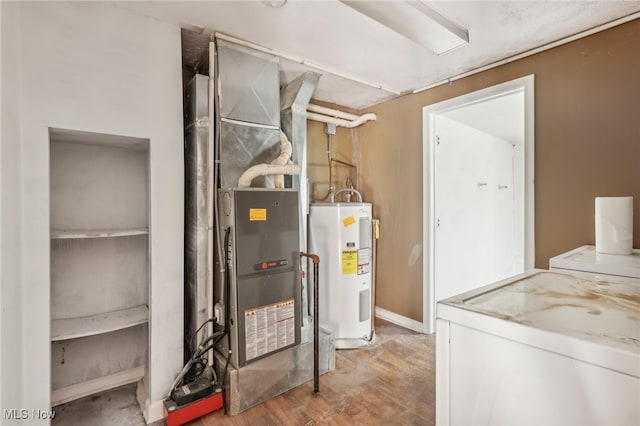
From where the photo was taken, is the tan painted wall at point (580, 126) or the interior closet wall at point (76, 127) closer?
the interior closet wall at point (76, 127)

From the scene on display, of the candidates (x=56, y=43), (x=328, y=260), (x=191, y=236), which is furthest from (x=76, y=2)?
(x=328, y=260)

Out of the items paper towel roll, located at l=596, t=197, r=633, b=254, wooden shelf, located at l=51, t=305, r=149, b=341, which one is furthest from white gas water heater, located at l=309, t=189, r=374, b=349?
paper towel roll, located at l=596, t=197, r=633, b=254

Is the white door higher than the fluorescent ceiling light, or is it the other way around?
the fluorescent ceiling light

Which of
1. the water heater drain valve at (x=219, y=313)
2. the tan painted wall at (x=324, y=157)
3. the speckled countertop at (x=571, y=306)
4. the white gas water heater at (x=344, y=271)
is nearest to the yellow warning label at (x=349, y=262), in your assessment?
the white gas water heater at (x=344, y=271)

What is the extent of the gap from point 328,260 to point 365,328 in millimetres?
729

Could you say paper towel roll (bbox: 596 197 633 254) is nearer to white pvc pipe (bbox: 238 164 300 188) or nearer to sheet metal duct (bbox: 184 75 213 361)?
white pvc pipe (bbox: 238 164 300 188)

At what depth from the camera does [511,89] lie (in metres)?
2.47

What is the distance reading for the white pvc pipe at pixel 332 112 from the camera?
10.4 ft

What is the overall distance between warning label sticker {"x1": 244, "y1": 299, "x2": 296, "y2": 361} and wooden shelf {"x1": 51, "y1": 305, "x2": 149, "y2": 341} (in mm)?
713

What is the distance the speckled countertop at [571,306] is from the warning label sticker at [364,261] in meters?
1.75

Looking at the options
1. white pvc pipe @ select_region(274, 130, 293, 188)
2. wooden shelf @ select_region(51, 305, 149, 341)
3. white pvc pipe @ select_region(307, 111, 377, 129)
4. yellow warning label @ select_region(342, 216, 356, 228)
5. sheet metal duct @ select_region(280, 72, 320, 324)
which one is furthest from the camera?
white pvc pipe @ select_region(307, 111, 377, 129)

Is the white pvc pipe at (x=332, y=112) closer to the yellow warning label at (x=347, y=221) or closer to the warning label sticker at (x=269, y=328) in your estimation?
the yellow warning label at (x=347, y=221)

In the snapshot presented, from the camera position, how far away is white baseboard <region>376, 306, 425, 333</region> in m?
3.16

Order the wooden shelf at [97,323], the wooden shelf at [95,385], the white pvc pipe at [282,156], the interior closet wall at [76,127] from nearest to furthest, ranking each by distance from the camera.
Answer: the interior closet wall at [76,127] → the wooden shelf at [97,323] → the wooden shelf at [95,385] → the white pvc pipe at [282,156]
